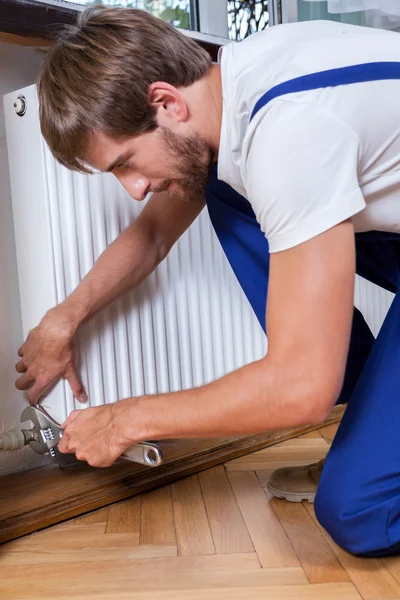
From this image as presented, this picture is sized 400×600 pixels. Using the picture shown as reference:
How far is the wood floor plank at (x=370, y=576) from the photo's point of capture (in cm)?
83

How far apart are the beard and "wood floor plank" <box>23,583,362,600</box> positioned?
0.51m

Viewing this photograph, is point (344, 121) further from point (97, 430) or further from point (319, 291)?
point (97, 430)

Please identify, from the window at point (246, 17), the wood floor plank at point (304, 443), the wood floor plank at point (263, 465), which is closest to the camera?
the wood floor plank at point (263, 465)

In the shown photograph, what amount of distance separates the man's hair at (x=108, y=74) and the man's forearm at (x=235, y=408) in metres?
0.33

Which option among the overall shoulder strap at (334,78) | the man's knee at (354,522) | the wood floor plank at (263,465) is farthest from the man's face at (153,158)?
the wood floor plank at (263,465)

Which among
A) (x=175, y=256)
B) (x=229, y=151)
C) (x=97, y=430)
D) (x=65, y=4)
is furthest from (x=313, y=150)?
(x=65, y=4)

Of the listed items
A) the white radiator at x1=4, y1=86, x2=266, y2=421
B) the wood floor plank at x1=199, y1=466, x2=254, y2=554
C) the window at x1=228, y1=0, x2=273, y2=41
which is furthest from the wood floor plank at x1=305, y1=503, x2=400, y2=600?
the window at x1=228, y1=0, x2=273, y2=41

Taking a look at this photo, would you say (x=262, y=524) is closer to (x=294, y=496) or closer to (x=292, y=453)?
(x=294, y=496)

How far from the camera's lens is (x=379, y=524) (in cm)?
91

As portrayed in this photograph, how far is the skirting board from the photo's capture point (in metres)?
1.10

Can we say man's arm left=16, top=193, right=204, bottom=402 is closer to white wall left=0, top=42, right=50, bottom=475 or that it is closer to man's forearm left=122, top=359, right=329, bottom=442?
white wall left=0, top=42, right=50, bottom=475

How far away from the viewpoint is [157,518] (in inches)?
44.0

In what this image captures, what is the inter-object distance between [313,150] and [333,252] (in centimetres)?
11

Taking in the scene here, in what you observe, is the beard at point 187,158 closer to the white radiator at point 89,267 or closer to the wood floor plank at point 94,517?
the white radiator at point 89,267
